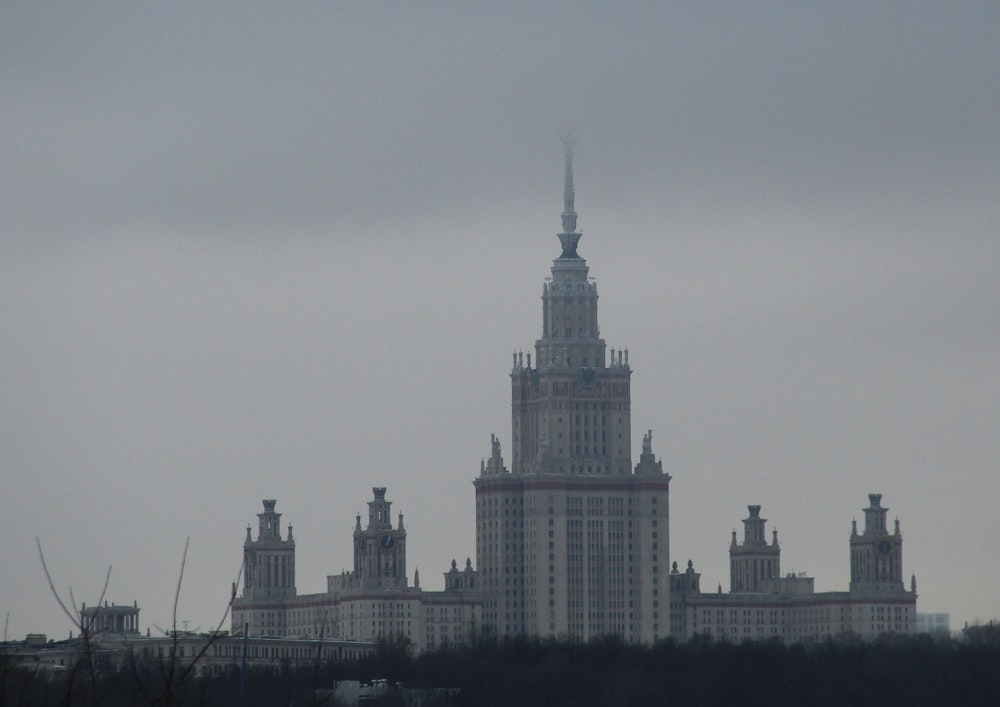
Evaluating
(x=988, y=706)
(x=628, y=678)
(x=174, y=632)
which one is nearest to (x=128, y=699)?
(x=628, y=678)

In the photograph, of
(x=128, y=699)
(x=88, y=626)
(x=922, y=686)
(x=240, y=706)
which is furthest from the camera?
(x=922, y=686)

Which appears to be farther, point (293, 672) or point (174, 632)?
point (293, 672)

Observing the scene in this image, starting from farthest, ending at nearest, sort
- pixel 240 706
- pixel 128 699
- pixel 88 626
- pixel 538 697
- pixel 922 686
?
1. pixel 922 686
2. pixel 538 697
3. pixel 240 706
4. pixel 128 699
5. pixel 88 626

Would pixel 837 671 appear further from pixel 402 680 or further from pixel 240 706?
pixel 240 706

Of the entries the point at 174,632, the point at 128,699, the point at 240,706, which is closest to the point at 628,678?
the point at 240,706

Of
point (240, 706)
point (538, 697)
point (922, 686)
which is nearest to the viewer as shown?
point (240, 706)

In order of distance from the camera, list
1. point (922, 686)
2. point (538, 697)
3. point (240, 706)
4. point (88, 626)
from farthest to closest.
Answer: point (922, 686)
point (538, 697)
point (240, 706)
point (88, 626)

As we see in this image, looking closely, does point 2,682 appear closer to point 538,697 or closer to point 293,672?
point 538,697

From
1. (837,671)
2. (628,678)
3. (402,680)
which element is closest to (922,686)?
(837,671)

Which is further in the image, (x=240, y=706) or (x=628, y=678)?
(x=628, y=678)
